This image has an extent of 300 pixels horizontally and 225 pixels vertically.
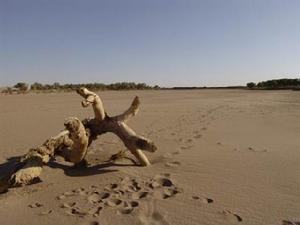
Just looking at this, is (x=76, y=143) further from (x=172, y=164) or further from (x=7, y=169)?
(x=172, y=164)

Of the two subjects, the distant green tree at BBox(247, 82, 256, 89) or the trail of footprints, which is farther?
the distant green tree at BBox(247, 82, 256, 89)

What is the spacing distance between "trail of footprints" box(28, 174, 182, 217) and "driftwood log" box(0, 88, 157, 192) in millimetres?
679

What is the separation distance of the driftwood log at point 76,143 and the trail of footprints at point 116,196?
679 millimetres

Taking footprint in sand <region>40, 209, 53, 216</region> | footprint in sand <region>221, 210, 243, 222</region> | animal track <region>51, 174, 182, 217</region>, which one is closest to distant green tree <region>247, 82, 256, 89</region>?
animal track <region>51, 174, 182, 217</region>

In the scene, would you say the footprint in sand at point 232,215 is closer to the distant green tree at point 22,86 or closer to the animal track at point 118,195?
the animal track at point 118,195

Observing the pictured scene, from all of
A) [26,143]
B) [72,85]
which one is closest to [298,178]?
[26,143]

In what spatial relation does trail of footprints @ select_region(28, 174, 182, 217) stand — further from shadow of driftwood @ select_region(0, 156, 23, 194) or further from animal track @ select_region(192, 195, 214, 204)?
shadow of driftwood @ select_region(0, 156, 23, 194)

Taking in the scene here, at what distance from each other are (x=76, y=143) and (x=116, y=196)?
4.59 feet

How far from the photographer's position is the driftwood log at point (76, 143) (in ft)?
17.7

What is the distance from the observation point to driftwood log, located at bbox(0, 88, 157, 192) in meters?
5.38

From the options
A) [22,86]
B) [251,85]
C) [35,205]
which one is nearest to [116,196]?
[35,205]

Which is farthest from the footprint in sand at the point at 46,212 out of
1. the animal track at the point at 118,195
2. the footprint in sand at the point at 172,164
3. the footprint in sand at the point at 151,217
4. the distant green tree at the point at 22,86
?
the distant green tree at the point at 22,86

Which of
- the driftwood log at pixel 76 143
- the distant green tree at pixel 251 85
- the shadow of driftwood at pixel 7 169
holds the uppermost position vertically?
the driftwood log at pixel 76 143

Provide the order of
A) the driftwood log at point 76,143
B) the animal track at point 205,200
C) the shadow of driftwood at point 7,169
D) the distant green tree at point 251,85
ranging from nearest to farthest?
the animal track at point 205,200, the shadow of driftwood at point 7,169, the driftwood log at point 76,143, the distant green tree at point 251,85
